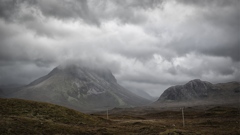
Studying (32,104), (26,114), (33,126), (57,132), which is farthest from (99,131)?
(32,104)

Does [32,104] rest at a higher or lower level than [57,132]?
higher

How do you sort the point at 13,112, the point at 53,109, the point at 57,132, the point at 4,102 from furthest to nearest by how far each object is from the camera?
1. the point at 53,109
2. the point at 4,102
3. the point at 13,112
4. the point at 57,132

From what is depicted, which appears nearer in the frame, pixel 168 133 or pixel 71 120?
pixel 168 133

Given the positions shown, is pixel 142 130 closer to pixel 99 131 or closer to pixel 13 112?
pixel 99 131

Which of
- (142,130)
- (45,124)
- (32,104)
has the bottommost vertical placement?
(142,130)

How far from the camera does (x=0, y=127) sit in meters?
31.4

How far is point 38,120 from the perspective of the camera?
3897 centimetres

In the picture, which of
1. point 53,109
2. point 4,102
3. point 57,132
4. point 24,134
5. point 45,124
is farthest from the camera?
point 53,109

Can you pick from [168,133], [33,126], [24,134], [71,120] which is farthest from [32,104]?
[168,133]

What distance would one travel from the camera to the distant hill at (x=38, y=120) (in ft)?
110

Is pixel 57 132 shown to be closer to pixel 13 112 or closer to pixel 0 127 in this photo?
pixel 0 127

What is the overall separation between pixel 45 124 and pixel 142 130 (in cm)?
1920

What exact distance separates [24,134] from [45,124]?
6543mm

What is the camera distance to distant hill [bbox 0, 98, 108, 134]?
3350 centimetres
